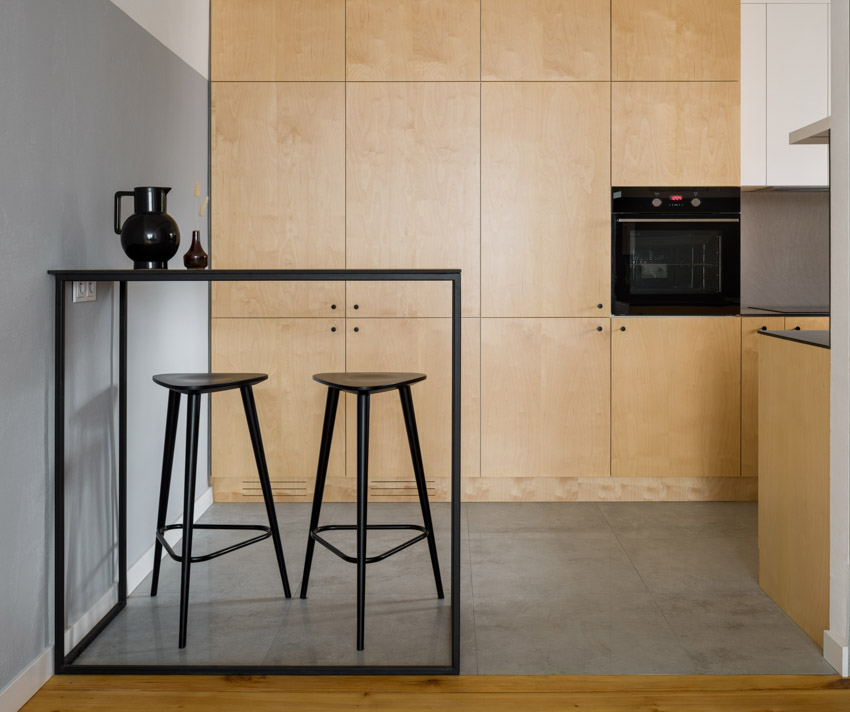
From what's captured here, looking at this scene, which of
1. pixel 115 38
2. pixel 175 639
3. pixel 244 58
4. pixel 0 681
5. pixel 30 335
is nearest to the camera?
pixel 0 681

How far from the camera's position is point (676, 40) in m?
3.96

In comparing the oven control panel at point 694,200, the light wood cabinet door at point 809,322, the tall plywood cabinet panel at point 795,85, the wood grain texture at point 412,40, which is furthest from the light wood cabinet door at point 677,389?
the wood grain texture at point 412,40

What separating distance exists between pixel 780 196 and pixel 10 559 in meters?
4.18

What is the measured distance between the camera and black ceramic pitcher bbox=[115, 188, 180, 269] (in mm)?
2484

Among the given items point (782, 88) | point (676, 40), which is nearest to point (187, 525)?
point (676, 40)

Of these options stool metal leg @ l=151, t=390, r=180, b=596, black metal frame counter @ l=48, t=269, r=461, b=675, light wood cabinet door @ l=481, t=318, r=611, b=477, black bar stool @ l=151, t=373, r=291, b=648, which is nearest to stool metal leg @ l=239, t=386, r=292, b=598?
black bar stool @ l=151, t=373, r=291, b=648

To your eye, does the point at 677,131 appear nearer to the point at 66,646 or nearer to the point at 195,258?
the point at 195,258

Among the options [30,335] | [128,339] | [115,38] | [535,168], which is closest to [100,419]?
[128,339]

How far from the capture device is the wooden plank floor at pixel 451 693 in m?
2.17

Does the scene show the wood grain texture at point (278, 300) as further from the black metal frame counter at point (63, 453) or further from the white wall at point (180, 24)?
the black metal frame counter at point (63, 453)

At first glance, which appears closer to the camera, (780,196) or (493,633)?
(493,633)

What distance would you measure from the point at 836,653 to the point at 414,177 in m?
2.67

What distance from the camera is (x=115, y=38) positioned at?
9.10 ft

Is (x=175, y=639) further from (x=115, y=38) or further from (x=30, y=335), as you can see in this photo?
(x=115, y=38)
